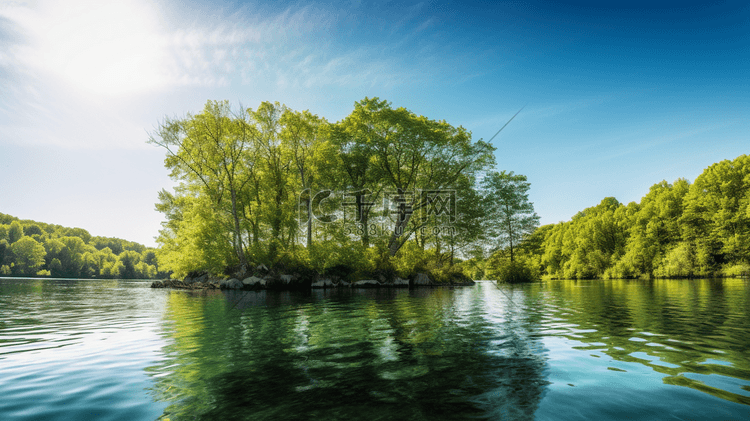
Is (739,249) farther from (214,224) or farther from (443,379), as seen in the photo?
(214,224)

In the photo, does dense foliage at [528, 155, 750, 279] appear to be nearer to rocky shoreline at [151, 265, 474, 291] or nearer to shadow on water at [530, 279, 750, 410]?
rocky shoreline at [151, 265, 474, 291]

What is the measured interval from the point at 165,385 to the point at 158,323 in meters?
7.13

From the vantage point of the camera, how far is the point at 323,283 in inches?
1364

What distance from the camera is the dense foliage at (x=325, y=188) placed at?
35.0 meters

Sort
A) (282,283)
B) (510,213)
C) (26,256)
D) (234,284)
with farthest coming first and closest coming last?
(26,256) < (510,213) < (282,283) < (234,284)

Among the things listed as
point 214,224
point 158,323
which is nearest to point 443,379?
point 158,323

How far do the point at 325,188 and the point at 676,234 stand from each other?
2172 inches

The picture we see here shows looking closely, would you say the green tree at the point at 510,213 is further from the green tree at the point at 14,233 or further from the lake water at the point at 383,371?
the green tree at the point at 14,233

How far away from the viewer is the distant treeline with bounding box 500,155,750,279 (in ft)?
147

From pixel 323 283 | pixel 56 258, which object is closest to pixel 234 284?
pixel 323 283

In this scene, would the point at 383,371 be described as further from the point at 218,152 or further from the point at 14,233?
the point at 14,233

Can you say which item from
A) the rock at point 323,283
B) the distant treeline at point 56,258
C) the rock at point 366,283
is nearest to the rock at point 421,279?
the rock at point 366,283

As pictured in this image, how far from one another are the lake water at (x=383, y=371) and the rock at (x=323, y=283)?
82.5 feet

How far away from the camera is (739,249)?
43531 mm
